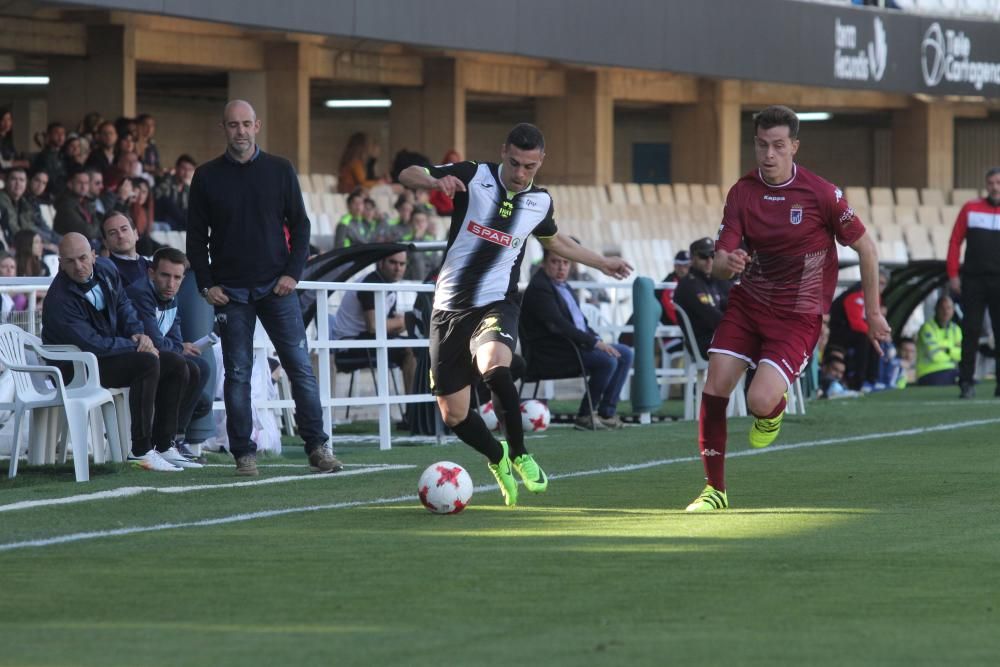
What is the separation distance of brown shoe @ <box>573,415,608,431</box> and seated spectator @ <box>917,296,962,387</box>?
852 cm

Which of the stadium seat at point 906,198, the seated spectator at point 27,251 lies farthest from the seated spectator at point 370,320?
the stadium seat at point 906,198

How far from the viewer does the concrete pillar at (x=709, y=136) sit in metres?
37.0

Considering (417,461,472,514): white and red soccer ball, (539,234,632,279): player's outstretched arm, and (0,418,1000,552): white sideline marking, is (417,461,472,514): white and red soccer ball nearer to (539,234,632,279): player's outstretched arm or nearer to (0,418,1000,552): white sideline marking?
(0,418,1000,552): white sideline marking

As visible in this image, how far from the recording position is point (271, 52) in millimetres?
30234

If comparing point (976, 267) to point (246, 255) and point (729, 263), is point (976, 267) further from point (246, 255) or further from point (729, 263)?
point (729, 263)

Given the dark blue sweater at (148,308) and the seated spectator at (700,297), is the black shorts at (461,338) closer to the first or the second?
the dark blue sweater at (148,308)

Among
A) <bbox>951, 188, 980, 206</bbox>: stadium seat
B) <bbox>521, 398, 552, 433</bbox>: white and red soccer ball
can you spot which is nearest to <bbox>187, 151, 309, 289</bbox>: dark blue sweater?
<bbox>521, 398, 552, 433</bbox>: white and red soccer ball

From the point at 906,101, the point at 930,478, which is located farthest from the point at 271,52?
the point at 930,478

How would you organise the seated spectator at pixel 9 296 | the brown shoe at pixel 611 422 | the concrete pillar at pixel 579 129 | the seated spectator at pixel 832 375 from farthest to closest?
the concrete pillar at pixel 579 129
the seated spectator at pixel 832 375
the brown shoe at pixel 611 422
the seated spectator at pixel 9 296

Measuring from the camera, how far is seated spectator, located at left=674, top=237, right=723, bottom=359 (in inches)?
607

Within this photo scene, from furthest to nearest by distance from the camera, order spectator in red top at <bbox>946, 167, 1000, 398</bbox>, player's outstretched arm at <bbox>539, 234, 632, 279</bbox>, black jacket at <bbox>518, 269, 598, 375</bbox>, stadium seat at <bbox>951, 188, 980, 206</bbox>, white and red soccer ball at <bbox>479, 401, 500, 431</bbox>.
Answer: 1. stadium seat at <bbox>951, 188, 980, 206</bbox>
2. spectator in red top at <bbox>946, 167, 1000, 398</bbox>
3. black jacket at <bbox>518, 269, 598, 375</bbox>
4. white and red soccer ball at <bbox>479, 401, 500, 431</bbox>
5. player's outstretched arm at <bbox>539, 234, 632, 279</bbox>

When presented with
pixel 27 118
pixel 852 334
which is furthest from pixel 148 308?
pixel 27 118

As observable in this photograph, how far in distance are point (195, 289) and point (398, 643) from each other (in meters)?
7.00

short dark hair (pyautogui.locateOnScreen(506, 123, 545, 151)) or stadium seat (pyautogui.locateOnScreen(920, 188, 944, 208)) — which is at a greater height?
stadium seat (pyautogui.locateOnScreen(920, 188, 944, 208))
